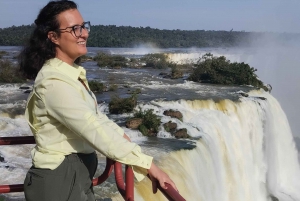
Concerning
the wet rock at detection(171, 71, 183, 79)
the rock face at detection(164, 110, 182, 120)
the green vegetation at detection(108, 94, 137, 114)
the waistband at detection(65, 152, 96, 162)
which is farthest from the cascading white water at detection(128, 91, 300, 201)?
the wet rock at detection(171, 71, 183, 79)

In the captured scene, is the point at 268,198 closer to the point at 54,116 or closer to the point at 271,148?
the point at 271,148

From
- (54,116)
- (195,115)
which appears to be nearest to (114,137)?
(54,116)

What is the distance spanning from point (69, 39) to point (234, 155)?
10.4 metres

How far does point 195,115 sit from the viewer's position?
12672 mm

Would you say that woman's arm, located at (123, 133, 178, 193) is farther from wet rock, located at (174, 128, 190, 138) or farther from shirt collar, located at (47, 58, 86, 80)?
wet rock, located at (174, 128, 190, 138)

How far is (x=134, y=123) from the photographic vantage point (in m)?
10.9

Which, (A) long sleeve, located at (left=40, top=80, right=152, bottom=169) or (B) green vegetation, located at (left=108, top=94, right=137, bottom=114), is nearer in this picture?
(A) long sleeve, located at (left=40, top=80, right=152, bottom=169)

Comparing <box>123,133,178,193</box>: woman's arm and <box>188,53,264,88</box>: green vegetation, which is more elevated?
<box>123,133,178,193</box>: woman's arm

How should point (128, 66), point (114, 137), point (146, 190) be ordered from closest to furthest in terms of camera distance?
point (114, 137) → point (146, 190) → point (128, 66)

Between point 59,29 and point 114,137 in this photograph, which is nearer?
point 114,137

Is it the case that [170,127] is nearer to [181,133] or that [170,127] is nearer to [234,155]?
[181,133]

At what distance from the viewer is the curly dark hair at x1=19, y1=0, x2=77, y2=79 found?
186 cm

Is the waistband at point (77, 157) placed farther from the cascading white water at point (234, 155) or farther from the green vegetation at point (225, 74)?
the green vegetation at point (225, 74)

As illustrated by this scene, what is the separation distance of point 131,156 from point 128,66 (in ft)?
85.9
